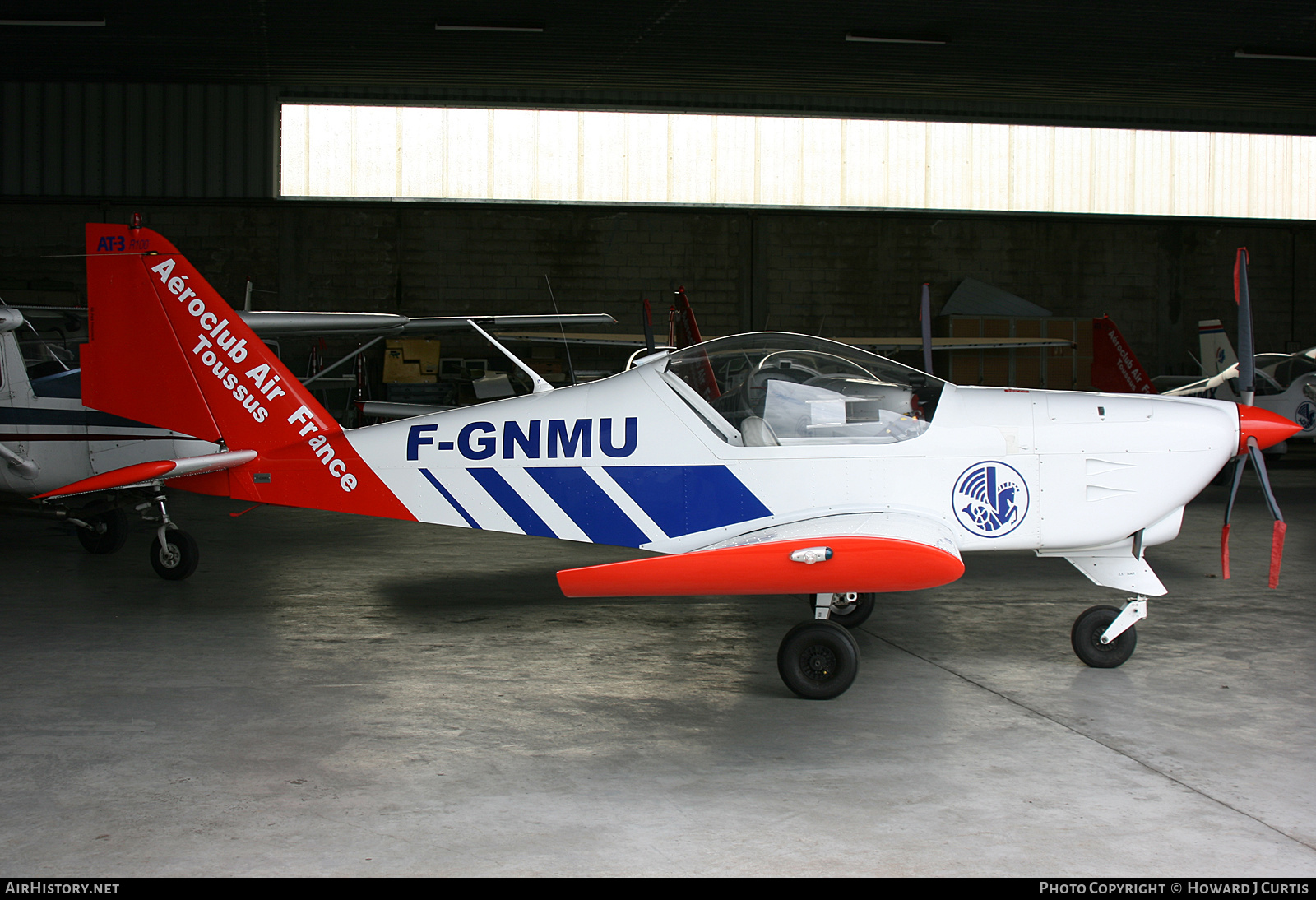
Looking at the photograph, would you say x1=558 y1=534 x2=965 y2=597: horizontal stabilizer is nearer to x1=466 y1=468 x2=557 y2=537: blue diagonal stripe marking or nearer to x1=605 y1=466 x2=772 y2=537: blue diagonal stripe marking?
x1=605 y1=466 x2=772 y2=537: blue diagonal stripe marking

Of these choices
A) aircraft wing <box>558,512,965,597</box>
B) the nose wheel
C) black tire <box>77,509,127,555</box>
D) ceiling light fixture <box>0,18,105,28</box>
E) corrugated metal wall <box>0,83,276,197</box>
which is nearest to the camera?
aircraft wing <box>558,512,965,597</box>

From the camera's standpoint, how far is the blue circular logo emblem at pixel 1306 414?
57.4ft

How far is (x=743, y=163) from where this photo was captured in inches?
911

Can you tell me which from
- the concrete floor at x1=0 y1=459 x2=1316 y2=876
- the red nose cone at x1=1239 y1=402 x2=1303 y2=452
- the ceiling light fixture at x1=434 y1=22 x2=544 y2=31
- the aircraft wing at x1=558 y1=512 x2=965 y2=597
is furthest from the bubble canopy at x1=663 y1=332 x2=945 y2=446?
the ceiling light fixture at x1=434 y1=22 x2=544 y2=31

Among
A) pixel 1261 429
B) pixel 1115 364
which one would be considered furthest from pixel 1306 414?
pixel 1261 429

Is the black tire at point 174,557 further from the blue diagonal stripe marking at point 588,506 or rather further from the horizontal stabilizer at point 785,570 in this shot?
the horizontal stabilizer at point 785,570

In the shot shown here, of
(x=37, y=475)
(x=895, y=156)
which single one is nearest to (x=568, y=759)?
(x=37, y=475)

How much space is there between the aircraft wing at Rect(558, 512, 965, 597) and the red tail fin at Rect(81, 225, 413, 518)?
1688mm

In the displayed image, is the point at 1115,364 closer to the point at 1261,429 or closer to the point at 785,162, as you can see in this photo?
the point at 785,162

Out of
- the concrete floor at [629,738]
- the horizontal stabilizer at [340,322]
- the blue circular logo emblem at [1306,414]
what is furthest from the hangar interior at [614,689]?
the horizontal stabilizer at [340,322]

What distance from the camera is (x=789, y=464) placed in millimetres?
5059

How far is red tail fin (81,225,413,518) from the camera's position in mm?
5508

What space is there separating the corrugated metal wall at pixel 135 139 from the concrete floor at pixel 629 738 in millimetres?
16493

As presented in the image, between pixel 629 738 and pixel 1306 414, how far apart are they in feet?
58.2
